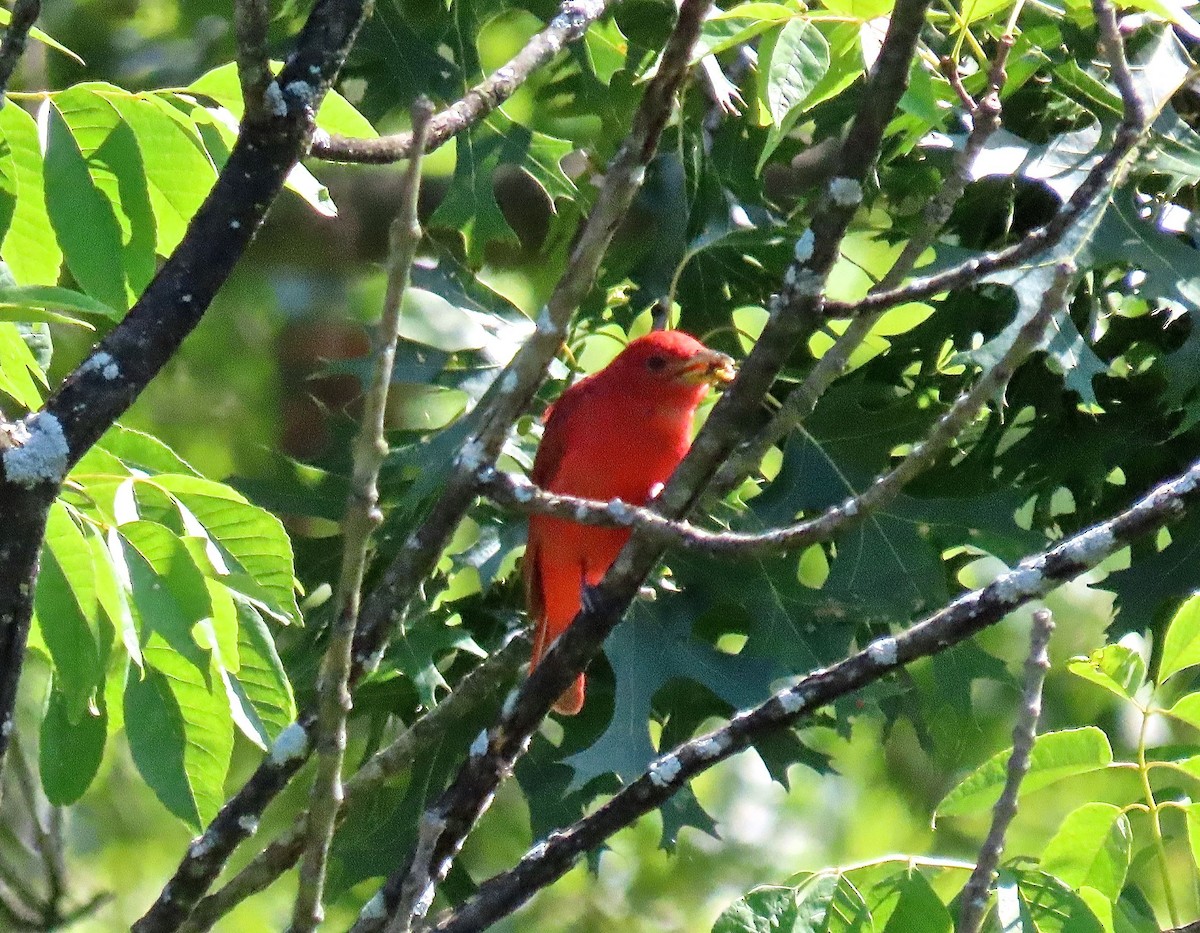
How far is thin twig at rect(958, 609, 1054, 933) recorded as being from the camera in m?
1.75

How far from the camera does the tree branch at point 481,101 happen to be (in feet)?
7.61

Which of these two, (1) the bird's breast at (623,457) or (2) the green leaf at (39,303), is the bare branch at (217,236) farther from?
(1) the bird's breast at (623,457)

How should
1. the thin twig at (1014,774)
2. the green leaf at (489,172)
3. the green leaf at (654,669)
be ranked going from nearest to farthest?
the thin twig at (1014,774)
the green leaf at (654,669)
the green leaf at (489,172)

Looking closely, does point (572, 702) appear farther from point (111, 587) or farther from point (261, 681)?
point (111, 587)

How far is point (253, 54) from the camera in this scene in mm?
1942

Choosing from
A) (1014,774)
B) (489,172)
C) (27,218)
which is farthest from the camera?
(489,172)

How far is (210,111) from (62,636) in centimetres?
74

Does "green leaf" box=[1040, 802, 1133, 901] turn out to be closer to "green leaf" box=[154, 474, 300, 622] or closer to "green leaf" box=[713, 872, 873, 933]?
"green leaf" box=[713, 872, 873, 933]

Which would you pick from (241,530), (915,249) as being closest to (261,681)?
(241,530)

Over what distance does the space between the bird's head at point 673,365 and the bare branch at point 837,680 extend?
1648 millimetres

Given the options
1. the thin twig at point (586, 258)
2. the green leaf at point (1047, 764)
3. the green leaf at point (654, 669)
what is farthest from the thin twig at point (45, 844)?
the green leaf at point (1047, 764)

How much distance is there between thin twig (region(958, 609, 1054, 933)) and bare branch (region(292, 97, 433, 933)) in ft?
2.35

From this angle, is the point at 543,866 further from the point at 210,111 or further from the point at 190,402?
the point at 190,402

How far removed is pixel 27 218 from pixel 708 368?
1939 millimetres
